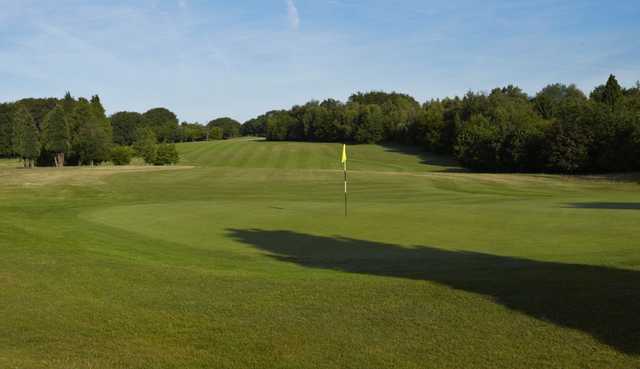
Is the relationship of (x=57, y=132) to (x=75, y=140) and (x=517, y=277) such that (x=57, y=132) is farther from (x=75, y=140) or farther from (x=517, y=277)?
(x=517, y=277)

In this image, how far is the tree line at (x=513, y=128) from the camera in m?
70.8

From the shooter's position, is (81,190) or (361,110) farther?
(361,110)

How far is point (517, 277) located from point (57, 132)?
91.0 m

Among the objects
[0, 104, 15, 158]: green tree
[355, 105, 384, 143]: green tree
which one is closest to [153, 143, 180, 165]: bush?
[0, 104, 15, 158]: green tree

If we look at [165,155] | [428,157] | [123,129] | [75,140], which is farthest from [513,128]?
[123,129]

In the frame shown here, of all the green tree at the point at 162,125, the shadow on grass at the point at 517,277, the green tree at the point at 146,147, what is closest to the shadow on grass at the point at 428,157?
the green tree at the point at 146,147

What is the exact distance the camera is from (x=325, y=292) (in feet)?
30.0

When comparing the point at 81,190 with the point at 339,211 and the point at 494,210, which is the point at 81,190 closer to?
the point at 339,211

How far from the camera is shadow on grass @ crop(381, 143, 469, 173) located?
95669 mm

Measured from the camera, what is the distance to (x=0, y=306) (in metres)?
8.21

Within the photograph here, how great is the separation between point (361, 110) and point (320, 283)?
13425 cm

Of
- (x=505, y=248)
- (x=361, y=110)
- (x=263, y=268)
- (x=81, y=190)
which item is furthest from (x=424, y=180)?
(x=361, y=110)

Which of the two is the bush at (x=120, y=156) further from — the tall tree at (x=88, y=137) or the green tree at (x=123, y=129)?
the green tree at (x=123, y=129)

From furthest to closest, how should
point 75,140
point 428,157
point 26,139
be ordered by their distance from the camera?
point 428,157
point 75,140
point 26,139
